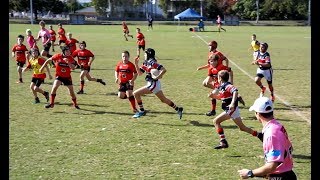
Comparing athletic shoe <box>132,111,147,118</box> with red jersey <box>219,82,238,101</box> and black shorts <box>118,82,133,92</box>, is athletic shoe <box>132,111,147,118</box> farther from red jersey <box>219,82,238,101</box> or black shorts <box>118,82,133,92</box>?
red jersey <box>219,82,238,101</box>

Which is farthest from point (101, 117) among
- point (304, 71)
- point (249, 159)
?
point (304, 71)

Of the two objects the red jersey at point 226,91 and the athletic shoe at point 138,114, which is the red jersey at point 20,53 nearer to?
the athletic shoe at point 138,114

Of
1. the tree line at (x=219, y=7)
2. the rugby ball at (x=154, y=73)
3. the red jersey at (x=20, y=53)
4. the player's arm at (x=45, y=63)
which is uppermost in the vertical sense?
the tree line at (x=219, y=7)

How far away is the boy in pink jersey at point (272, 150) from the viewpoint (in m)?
5.46

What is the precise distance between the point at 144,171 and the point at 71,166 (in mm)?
1525

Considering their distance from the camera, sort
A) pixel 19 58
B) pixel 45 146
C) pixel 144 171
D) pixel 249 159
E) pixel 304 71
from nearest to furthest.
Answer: pixel 144 171
pixel 249 159
pixel 45 146
pixel 19 58
pixel 304 71

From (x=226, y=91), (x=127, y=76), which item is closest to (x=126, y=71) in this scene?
(x=127, y=76)

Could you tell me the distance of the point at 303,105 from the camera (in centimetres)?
1508

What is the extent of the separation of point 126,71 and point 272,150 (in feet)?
28.9

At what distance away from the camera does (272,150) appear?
546cm

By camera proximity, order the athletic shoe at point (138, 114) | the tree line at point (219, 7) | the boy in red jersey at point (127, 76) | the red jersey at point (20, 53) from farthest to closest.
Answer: the tree line at point (219, 7), the red jersey at point (20, 53), the boy in red jersey at point (127, 76), the athletic shoe at point (138, 114)

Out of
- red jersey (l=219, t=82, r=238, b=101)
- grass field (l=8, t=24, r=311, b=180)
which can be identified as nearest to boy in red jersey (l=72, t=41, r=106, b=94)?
grass field (l=8, t=24, r=311, b=180)

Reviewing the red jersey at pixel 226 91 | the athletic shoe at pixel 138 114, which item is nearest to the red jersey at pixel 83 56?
the athletic shoe at pixel 138 114
